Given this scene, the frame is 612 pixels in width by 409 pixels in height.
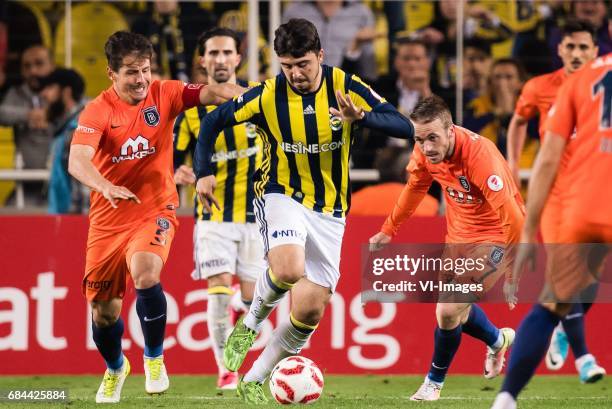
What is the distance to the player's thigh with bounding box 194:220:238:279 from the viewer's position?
338 inches

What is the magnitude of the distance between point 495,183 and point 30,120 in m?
5.75

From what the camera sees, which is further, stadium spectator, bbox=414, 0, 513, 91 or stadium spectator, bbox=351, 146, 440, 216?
stadium spectator, bbox=414, 0, 513, 91

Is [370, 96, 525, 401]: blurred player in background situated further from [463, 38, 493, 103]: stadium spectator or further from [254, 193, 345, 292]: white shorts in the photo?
[463, 38, 493, 103]: stadium spectator

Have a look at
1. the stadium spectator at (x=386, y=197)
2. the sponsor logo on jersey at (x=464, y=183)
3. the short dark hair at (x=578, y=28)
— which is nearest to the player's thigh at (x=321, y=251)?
the sponsor logo on jersey at (x=464, y=183)

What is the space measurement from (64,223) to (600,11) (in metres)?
5.62

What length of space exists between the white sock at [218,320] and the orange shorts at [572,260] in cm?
374

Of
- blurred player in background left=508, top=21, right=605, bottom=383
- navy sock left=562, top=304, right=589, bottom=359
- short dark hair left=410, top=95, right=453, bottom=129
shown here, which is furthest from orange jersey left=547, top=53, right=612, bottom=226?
blurred player in background left=508, top=21, right=605, bottom=383

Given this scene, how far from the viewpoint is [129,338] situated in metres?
9.14

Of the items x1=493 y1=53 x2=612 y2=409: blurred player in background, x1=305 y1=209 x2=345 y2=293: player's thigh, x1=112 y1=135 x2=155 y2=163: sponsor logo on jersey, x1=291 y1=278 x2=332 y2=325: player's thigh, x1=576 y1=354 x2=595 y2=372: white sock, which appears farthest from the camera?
x1=112 y1=135 x2=155 y2=163: sponsor logo on jersey

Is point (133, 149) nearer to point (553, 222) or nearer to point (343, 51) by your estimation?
point (553, 222)

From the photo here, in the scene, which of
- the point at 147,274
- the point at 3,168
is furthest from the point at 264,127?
the point at 3,168

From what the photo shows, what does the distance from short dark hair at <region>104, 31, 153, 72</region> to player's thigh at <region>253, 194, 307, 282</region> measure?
116 cm

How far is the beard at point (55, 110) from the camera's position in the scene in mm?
11227

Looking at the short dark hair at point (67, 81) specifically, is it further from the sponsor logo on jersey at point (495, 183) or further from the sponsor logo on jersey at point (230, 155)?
the sponsor logo on jersey at point (495, 183)
